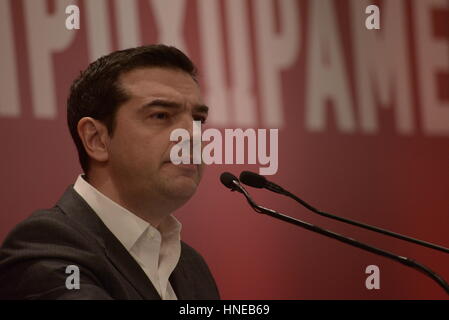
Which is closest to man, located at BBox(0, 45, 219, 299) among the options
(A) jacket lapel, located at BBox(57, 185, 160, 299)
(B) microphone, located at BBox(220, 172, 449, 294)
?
(A) jacket lapel, located at BBox(57, 185, 160, 299)

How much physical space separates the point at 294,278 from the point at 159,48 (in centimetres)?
95

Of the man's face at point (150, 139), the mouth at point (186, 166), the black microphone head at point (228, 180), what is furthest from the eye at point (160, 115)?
the black microphone head at point (228, 180)

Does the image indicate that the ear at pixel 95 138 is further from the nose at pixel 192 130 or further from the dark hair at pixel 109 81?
the nose at pixel 192 130

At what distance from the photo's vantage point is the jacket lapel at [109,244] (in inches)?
63.9

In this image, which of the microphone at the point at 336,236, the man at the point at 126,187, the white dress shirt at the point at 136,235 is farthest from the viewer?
the white dress shirt at the point at 136,235

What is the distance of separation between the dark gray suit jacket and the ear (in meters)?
0.14

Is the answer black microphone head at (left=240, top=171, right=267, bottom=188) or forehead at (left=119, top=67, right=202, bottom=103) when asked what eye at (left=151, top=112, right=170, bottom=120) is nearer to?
forehead at (left=119, top=67, right=202, bottom=103)

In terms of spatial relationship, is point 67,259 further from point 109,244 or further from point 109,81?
point 109,81

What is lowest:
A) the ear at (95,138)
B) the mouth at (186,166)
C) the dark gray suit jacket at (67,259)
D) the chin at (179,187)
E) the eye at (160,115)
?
the dark gray suit jacket at (67,259)

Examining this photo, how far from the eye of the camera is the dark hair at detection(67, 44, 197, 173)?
180 cm

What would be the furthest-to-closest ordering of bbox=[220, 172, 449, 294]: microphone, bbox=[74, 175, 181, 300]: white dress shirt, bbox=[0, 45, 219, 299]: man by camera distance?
bbox=[74, 175, 181, 300]: white dress shirt, bbox=[0, 45, 219, 299]: man, bbox=[220, 172, 449, 294]: microphone

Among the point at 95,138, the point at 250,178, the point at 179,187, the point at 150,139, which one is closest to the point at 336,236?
the point at 250,178

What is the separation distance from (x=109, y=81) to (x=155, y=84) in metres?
0.13

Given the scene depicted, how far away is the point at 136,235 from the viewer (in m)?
1.72
